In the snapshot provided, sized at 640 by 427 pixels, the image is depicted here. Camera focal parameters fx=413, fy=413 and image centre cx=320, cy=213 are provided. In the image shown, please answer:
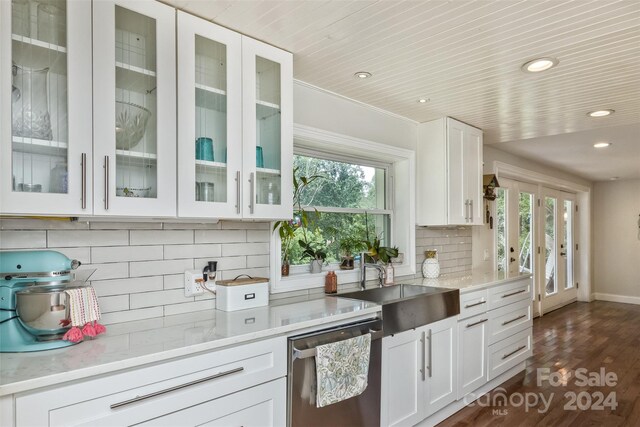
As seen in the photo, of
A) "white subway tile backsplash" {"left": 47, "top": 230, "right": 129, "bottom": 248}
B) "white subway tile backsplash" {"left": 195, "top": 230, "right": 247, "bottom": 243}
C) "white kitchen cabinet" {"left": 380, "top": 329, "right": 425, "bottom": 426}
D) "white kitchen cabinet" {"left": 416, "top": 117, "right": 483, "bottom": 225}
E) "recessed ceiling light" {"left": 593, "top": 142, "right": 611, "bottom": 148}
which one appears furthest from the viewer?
"recessed ceiling light" {"left": 593, "top": 142, "right": 611, "bottom": 148}

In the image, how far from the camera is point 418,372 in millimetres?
2609

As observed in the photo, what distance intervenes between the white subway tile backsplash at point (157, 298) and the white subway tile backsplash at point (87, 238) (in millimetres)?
260

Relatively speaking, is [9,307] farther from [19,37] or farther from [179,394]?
[19,37]

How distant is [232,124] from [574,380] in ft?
12.1

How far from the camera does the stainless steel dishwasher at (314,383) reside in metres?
1.86

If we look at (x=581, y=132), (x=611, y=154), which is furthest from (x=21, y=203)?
(x=611, y=154)

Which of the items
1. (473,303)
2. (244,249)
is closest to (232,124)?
(244,249)

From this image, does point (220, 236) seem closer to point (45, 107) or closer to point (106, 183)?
point (106, 183)

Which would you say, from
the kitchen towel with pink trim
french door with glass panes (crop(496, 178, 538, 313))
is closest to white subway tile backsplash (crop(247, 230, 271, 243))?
the kitchen towel with pink trim

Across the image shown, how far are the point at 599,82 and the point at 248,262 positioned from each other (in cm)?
247

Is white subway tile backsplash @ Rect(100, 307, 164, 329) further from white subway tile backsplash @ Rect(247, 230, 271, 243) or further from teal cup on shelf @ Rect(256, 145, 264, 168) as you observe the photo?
teal cup on shelf @ Rect(256, 145, 264, 168)

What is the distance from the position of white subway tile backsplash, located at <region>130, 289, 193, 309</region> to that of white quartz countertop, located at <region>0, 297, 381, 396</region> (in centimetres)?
8

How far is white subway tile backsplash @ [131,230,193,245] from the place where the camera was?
6.32 feet

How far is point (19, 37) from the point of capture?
1.40 m
